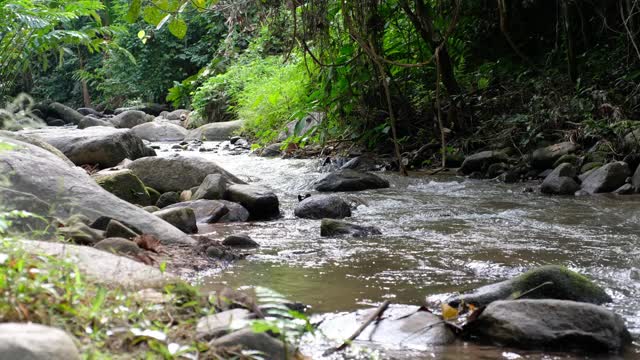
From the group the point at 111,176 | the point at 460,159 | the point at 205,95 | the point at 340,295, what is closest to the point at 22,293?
the point at 340,295

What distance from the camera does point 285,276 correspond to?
3.55 metres

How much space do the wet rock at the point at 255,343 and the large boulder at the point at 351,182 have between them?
4.78m

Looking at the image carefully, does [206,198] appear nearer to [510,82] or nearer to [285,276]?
[285,276]

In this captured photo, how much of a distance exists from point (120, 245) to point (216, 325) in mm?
1404

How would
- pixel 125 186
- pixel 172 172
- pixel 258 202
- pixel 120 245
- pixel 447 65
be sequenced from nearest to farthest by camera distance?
pixel 120 245
pixel 258 202
pixel 125 186
pixel 172 172
pixel 447 65

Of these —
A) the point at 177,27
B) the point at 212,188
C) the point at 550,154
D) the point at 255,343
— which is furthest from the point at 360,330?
the point at 550,154

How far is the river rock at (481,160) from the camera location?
749 centimetres

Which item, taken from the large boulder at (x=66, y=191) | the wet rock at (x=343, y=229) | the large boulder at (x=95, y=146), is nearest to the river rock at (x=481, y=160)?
the wet rock at (x=343, y=229)

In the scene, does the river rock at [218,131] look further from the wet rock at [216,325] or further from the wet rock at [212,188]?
the wet rock at [216,325]

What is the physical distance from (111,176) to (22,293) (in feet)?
13.1

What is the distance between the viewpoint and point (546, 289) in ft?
9.73

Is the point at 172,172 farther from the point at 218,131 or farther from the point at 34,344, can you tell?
the point at 218,131

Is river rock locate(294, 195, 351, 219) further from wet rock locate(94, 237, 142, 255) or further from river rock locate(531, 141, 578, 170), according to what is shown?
river rock locate(531, 141, 578, 170)

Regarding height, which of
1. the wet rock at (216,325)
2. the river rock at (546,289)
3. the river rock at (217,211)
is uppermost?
the wet rock at (216,325)
